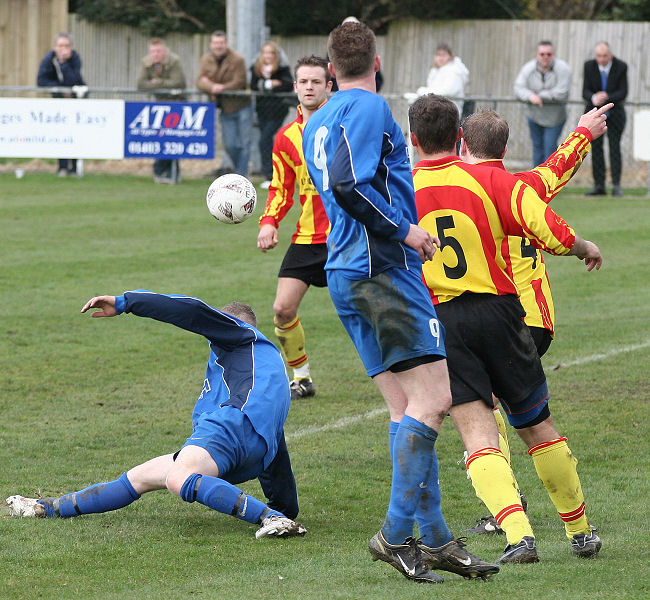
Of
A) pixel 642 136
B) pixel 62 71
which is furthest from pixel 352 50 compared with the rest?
pixel 62 71

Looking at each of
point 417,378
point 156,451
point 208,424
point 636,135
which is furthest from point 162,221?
point 417,378

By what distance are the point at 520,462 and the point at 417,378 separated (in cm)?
238

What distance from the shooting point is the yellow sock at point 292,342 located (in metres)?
8.61

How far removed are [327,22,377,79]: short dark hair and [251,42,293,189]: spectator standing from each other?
14916 mm

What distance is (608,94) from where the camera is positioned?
1844 centimetres

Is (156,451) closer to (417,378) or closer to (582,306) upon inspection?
(417,378)

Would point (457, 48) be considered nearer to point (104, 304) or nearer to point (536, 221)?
point (104, 304)

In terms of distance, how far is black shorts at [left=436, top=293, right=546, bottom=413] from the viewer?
4.95 meters

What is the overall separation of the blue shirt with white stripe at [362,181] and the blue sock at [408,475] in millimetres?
638

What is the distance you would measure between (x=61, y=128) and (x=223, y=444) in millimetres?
14361

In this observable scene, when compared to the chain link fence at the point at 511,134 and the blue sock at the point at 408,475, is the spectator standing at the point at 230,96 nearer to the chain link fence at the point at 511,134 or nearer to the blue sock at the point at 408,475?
the chain link fence at the point at 511,134

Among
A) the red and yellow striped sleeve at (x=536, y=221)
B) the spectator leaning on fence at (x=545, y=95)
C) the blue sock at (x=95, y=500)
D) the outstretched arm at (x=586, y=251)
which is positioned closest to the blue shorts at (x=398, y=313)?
the red and yellow striped sleeve at (x=536, y=221)

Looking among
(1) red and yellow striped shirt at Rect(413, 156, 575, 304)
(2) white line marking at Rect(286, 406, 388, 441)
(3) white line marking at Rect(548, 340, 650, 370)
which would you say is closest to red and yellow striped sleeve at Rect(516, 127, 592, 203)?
(1) red and yellow striped shirt at Rect(413, 156, 575, 304)

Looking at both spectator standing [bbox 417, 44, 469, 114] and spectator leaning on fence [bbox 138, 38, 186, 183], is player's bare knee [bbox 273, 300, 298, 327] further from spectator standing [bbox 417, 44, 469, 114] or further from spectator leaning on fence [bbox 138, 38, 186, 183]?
spectator leaning on fence [bbox 138, 38, 186, 183]
